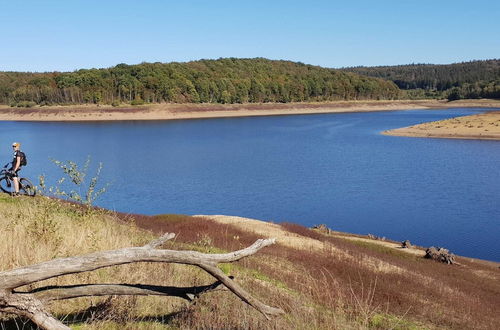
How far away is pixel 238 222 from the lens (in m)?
22.2

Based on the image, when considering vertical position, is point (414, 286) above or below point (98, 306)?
below

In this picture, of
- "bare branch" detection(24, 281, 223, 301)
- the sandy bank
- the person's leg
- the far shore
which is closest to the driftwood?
"bare branch" detection(24, 281, 223, 301)

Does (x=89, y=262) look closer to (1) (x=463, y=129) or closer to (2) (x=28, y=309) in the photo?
(2) (x=28, y=309)

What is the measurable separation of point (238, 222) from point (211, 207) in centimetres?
973

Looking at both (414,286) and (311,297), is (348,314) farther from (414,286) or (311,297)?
(414,286)

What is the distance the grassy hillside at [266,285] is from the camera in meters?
6.00

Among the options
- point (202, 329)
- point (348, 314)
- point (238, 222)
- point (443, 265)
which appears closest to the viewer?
point (202, 329)

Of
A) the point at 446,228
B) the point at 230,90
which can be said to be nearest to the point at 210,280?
the point at 446,228

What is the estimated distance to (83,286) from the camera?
5.25 meters

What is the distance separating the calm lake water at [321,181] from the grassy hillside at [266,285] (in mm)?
10041

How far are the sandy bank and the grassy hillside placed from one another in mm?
61007

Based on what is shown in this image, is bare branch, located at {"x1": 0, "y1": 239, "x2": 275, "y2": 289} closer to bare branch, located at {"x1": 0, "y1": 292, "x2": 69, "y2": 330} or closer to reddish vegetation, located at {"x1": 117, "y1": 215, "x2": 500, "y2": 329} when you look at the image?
bare branch, located at {"x1": 0, "y1": 292, "x2": 69, "y2": 330}

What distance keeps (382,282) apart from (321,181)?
1090 inches

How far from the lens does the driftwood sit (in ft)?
15.1
